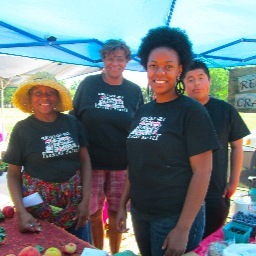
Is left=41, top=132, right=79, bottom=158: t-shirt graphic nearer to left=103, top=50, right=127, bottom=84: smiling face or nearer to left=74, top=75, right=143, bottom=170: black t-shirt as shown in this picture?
left=74, top=75, right=143, bottom=170: black t-shirt

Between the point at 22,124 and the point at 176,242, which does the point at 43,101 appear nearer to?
the point at 22,124

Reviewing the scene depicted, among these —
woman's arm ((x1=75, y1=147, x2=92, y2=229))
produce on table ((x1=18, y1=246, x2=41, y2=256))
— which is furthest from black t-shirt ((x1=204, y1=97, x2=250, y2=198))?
produce on table ((x1=18, y1=246, x2=41, y2=256))

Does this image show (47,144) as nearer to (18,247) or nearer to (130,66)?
(18,247)

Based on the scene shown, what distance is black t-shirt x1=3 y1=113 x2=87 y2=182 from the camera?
1.98 meters

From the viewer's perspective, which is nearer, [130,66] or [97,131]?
[97,131]

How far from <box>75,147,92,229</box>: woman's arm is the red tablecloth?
223 mm

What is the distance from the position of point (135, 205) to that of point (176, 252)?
35 cm

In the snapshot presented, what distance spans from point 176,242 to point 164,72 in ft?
2.74

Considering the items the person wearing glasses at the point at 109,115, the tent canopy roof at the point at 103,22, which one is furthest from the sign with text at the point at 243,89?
the person wearing glasses at the point at 109,115

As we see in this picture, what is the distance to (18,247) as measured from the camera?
5.62 ft

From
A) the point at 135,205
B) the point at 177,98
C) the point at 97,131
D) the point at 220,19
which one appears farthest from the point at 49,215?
the point at 220,19

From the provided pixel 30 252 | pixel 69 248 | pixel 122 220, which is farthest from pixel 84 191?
pixel 30 252

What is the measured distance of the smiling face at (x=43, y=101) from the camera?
2094 millimetres

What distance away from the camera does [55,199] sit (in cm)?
202
